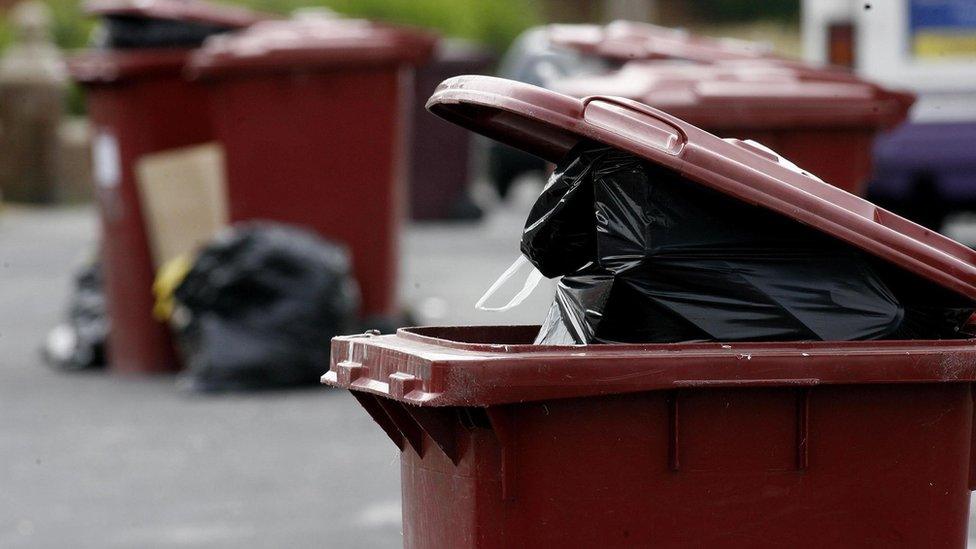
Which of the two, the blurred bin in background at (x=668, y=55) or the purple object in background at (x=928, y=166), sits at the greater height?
the blurred bin in background at (x=668, y=55)

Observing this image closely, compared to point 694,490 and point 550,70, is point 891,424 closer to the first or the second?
point 694,490

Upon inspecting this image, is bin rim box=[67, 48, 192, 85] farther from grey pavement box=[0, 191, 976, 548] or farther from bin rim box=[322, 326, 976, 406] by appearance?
bin rim box=[322, 326, 976, 406]

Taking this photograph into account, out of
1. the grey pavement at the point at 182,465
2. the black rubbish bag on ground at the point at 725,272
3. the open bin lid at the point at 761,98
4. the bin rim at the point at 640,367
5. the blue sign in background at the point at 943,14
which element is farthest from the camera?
the blue sign in background at the point at 943,14

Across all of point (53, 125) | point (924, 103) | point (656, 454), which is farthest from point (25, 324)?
point (53, 125)

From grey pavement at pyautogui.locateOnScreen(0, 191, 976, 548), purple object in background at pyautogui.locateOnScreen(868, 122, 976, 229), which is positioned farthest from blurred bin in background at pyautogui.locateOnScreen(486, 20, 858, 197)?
purple object in background at pyautogui.locateOnScreen(868, 122, 976, 229)

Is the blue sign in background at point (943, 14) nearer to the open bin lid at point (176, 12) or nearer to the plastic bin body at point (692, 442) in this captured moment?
the open bin lid at point (176, 12)

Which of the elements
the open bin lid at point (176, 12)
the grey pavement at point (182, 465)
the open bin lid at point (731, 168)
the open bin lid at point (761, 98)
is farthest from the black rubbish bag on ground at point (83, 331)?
the open bin lid at point (731, 168)

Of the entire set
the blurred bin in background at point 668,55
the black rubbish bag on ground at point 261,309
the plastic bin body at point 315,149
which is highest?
the blurred bin in background at point 668,55

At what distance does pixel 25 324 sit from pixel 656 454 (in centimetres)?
845

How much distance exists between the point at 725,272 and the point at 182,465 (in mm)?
3656

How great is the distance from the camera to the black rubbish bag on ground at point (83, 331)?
8828 mm

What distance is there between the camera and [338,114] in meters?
8.13

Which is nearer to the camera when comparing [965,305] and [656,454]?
[656,454]

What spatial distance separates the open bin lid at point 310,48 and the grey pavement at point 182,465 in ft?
4.59
